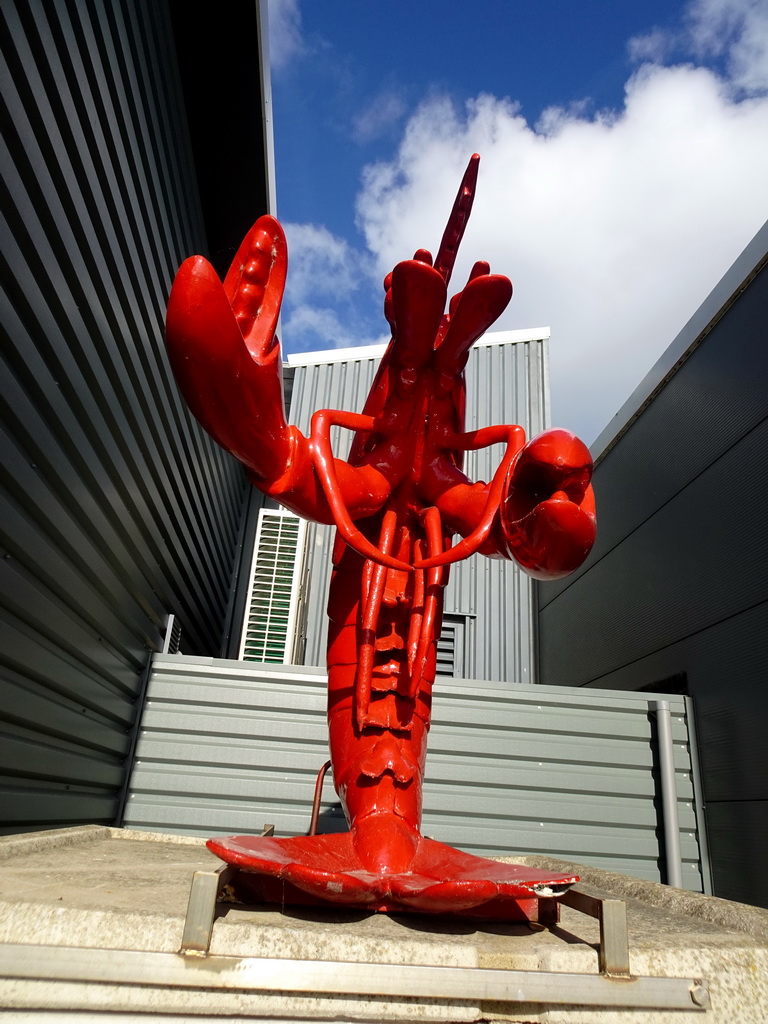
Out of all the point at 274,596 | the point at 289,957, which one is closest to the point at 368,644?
the point at 289,957

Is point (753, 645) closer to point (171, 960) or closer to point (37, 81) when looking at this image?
point (171, 960)

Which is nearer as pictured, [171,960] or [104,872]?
[171,960]

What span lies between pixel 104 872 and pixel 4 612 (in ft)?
3.25

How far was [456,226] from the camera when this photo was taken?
8.58 feet

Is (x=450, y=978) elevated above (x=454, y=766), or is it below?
below

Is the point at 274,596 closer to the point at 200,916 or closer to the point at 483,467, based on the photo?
the point at 483,467

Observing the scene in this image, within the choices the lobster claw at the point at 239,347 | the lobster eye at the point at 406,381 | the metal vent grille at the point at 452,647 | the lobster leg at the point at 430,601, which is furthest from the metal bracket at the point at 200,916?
the metal vent grille at the point at 452,647

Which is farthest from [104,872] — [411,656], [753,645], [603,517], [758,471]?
[603,517]

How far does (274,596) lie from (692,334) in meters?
3.68

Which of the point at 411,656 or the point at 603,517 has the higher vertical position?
the point at 603,517

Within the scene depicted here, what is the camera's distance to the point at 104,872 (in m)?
2.14

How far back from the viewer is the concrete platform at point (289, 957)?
1348mm

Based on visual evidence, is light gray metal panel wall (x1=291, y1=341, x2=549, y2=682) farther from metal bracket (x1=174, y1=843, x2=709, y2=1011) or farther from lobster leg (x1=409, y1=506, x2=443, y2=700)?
metal bracket (x1=174, y1=843, x2=709, y2=1011)

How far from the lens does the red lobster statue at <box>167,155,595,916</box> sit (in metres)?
1.77
